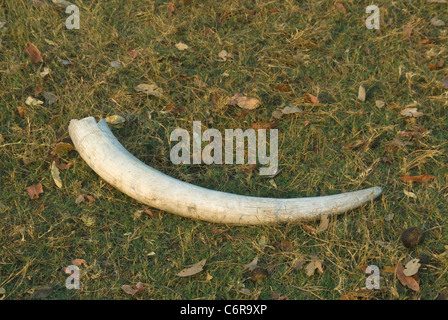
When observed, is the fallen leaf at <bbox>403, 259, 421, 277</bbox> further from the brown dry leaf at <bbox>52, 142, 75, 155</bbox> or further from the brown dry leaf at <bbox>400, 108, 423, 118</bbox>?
the brown dry leaf at <bbox>52, 142, 75, 155</bbox>

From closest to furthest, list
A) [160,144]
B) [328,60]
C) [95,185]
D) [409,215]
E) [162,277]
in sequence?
1. [162,277]
2. [409,215]
3. [95,185]
4. [160,144]
5. [328,60]

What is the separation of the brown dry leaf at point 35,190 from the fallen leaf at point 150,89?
3.62 feet

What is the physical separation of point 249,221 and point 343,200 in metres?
0.59

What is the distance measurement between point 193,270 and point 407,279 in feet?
3.95

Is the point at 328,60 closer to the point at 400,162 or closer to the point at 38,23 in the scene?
the point at 400,162

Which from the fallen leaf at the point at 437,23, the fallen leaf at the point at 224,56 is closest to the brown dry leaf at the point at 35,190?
the fallen leaf at the point at 224,56

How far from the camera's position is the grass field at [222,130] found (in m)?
3.14

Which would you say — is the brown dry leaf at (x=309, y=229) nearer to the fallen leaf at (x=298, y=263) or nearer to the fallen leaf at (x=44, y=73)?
the fallen leaf at (x=298, y=263)

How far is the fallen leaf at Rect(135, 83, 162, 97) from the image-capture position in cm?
422

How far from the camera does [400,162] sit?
3750 millimetres

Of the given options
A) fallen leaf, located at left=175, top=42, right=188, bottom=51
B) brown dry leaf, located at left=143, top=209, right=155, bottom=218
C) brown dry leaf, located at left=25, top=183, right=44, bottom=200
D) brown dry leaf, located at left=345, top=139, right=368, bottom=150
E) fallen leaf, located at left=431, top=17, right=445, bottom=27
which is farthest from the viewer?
fallen leaf, located at left=431, top=17, right=445, bottom=27

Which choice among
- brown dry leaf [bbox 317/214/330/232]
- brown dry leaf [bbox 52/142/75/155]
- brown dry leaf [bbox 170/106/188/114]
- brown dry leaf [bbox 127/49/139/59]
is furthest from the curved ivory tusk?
brown dry leaf [bbox 127/49/139/59]

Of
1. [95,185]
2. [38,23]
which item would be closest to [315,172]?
[95,185]

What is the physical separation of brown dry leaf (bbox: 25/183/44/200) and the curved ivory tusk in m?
0.42
